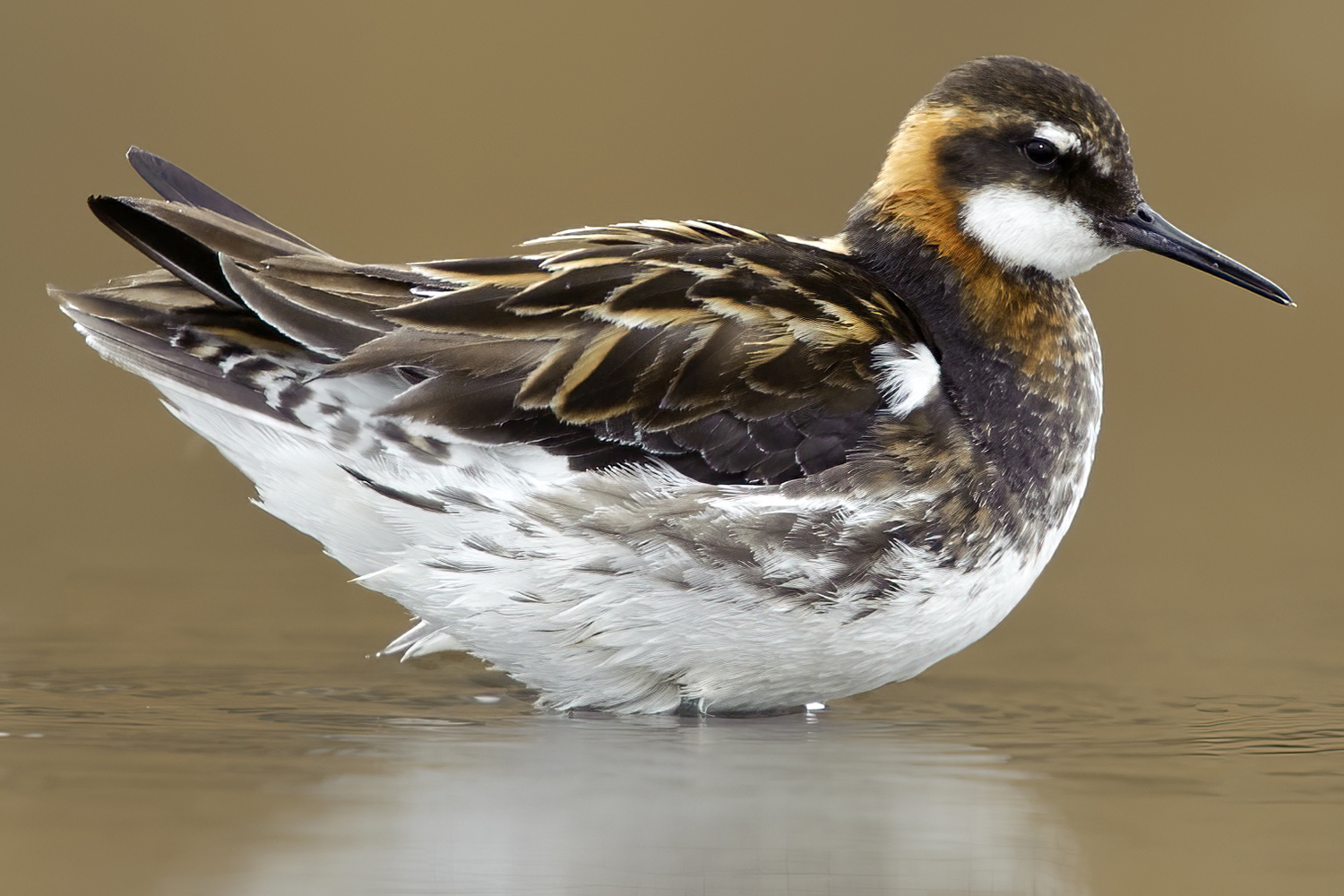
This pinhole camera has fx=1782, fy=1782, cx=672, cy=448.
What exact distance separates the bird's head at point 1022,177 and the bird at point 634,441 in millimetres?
43

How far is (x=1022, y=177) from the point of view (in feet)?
17.5

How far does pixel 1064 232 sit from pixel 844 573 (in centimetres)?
136

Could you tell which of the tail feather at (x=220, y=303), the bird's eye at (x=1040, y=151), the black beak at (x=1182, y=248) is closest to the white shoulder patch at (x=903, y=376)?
the bird's eye at (x=1040, y=151)

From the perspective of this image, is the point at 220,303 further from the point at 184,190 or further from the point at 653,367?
the point at 653,367

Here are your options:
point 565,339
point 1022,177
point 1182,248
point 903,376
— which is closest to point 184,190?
point 565,339

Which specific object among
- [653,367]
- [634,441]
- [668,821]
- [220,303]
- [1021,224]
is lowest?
[668,821]

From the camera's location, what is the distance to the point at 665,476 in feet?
15.8

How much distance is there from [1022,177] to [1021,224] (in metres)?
0.14

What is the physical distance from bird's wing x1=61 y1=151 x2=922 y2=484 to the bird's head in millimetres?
399

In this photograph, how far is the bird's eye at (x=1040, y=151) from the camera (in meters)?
5.27

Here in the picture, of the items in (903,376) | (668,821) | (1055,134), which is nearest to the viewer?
(668,821)

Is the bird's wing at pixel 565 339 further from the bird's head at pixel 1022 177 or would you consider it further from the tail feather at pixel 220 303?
the bird's head at pixel 1022 177

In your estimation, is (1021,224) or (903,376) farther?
(1021,224)

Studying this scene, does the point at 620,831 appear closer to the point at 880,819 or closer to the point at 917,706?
the point at 880,819
